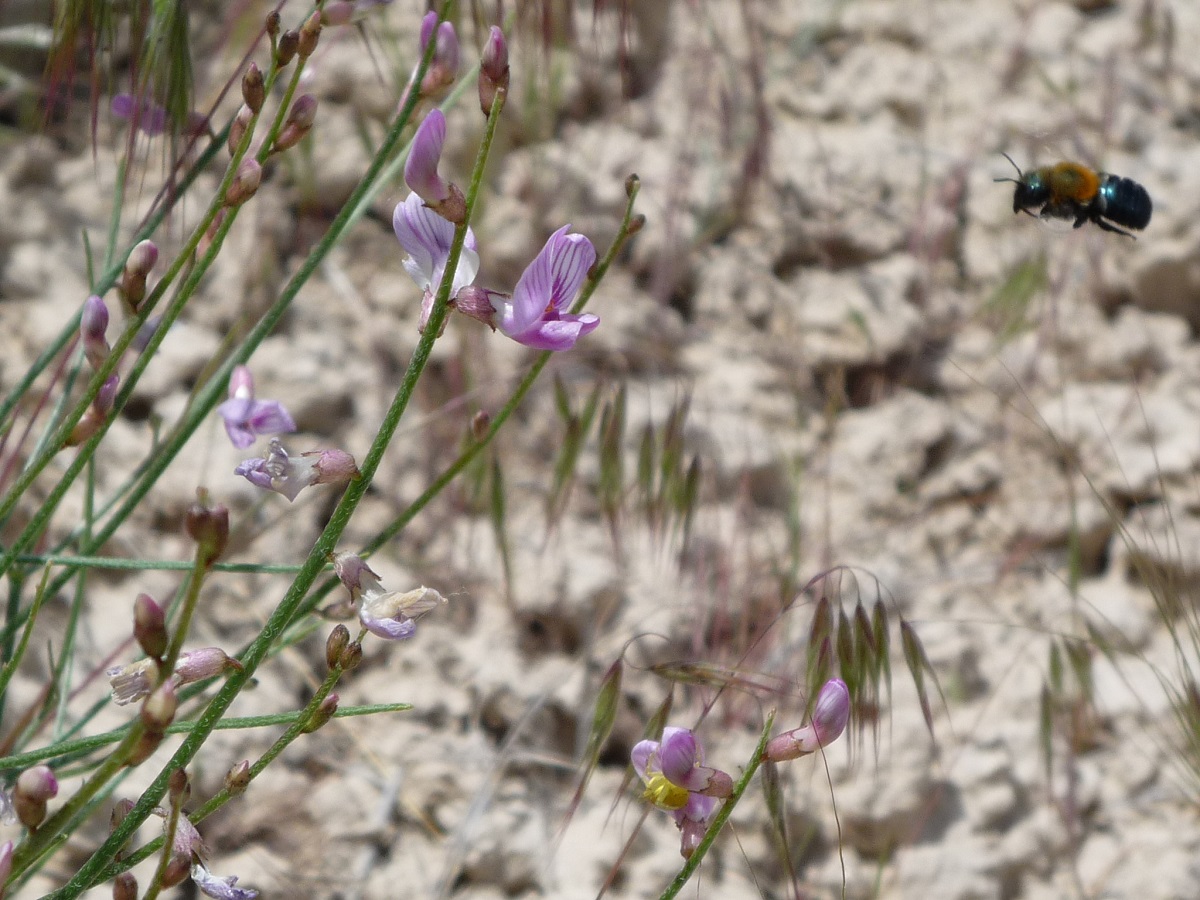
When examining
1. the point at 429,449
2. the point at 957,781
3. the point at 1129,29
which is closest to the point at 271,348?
the point at 429,449

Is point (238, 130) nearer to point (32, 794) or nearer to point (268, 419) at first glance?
point (268, 419)

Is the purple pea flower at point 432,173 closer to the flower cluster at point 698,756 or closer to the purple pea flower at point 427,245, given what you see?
the purple pea flower at point 427,245

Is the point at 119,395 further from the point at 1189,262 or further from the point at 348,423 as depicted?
the point at 1189,262

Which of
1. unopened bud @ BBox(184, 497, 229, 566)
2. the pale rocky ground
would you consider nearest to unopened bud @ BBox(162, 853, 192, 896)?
unopened bud @ BBox(184, 497, 229, 566)

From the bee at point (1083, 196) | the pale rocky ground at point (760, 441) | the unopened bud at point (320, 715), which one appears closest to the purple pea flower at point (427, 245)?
the unopened bud at point (320, 715)

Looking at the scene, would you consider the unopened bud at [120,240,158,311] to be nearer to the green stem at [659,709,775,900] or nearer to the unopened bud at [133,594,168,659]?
the unopened bud at [133,594,168,659]

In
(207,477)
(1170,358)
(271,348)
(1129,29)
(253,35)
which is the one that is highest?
(1129,29)
